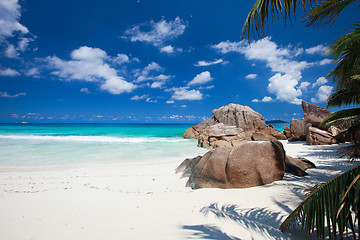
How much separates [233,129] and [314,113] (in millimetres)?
7786

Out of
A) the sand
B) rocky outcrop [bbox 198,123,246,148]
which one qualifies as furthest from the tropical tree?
rocky outcrop [bbox 198,123,246,148]

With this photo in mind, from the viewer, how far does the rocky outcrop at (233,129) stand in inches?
745

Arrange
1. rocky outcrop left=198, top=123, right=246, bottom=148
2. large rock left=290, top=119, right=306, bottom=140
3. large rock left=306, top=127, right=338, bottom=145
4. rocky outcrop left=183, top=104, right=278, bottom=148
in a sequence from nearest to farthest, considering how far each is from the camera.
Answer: large rock left=306, top=127, right=338, bottom=145, rocky outcrop left=198, top=123, right=246, bottom=148, rocky outcrop left=183, top=104, right=278, bottom=148, large rock left=290, top=119, right=306, bottom=140

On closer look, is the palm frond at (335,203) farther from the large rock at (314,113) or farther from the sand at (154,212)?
the large rock at (314,113)

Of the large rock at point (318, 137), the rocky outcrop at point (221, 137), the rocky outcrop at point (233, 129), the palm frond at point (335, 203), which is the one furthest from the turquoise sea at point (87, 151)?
the palm frond at point (335, 203)

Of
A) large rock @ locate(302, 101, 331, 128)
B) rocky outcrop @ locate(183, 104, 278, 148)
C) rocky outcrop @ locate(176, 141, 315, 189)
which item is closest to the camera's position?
rocky outcrop @ locate(176, 141, 315, 189)

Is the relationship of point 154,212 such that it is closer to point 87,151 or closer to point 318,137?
point 87,151

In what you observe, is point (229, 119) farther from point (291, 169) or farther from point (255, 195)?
point (255, 195)

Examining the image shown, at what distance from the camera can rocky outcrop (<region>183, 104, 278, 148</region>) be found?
18.9 metres

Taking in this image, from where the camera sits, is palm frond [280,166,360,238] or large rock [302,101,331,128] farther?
large rock [302,101,331,128]

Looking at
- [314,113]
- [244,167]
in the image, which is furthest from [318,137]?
[244,167]

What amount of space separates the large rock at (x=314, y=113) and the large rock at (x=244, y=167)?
14456 mm

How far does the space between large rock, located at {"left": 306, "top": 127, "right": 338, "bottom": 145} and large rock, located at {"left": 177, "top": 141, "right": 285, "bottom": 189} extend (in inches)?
535

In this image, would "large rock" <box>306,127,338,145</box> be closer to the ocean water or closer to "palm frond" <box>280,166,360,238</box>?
the ocean water
